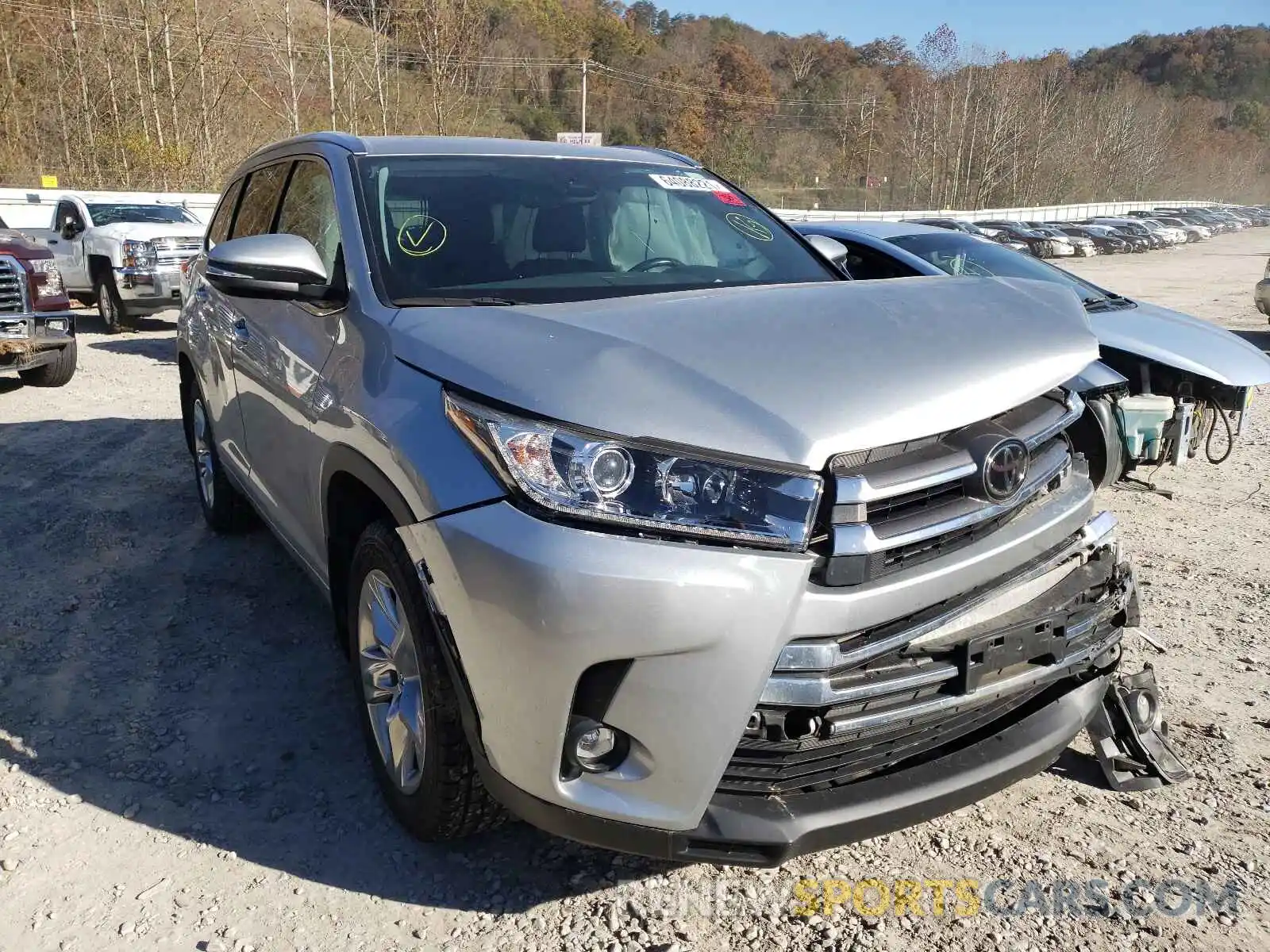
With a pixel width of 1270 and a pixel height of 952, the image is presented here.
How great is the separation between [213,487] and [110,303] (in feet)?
30.1

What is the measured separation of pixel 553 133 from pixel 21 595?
236ft

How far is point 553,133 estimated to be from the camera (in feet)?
235

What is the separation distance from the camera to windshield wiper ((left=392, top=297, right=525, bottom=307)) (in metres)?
2.60

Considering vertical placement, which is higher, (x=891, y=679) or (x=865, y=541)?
(x=865, y=541)

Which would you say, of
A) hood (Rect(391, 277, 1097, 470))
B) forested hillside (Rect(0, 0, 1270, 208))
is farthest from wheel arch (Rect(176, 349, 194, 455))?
forested hillside (Rect(0, 0, 1270, 208))

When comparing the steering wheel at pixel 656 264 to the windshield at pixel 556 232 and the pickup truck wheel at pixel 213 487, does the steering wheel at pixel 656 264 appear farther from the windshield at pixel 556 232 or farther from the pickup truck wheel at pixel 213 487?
the pickup truck wheel at pixel 213 487

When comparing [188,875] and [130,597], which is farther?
[130,597]

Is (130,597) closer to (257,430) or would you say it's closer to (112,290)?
(257,430)

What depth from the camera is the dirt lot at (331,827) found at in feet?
7.62

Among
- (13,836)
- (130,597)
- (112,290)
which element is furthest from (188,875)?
(112,290)

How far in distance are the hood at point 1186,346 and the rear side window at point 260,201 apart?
436 cm

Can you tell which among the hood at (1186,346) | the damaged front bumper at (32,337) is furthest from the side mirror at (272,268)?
the damaged front bumper at (32,337)

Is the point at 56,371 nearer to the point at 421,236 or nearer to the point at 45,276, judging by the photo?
the point at 45,276

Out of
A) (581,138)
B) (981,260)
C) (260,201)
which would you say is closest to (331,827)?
→ (260,201)
